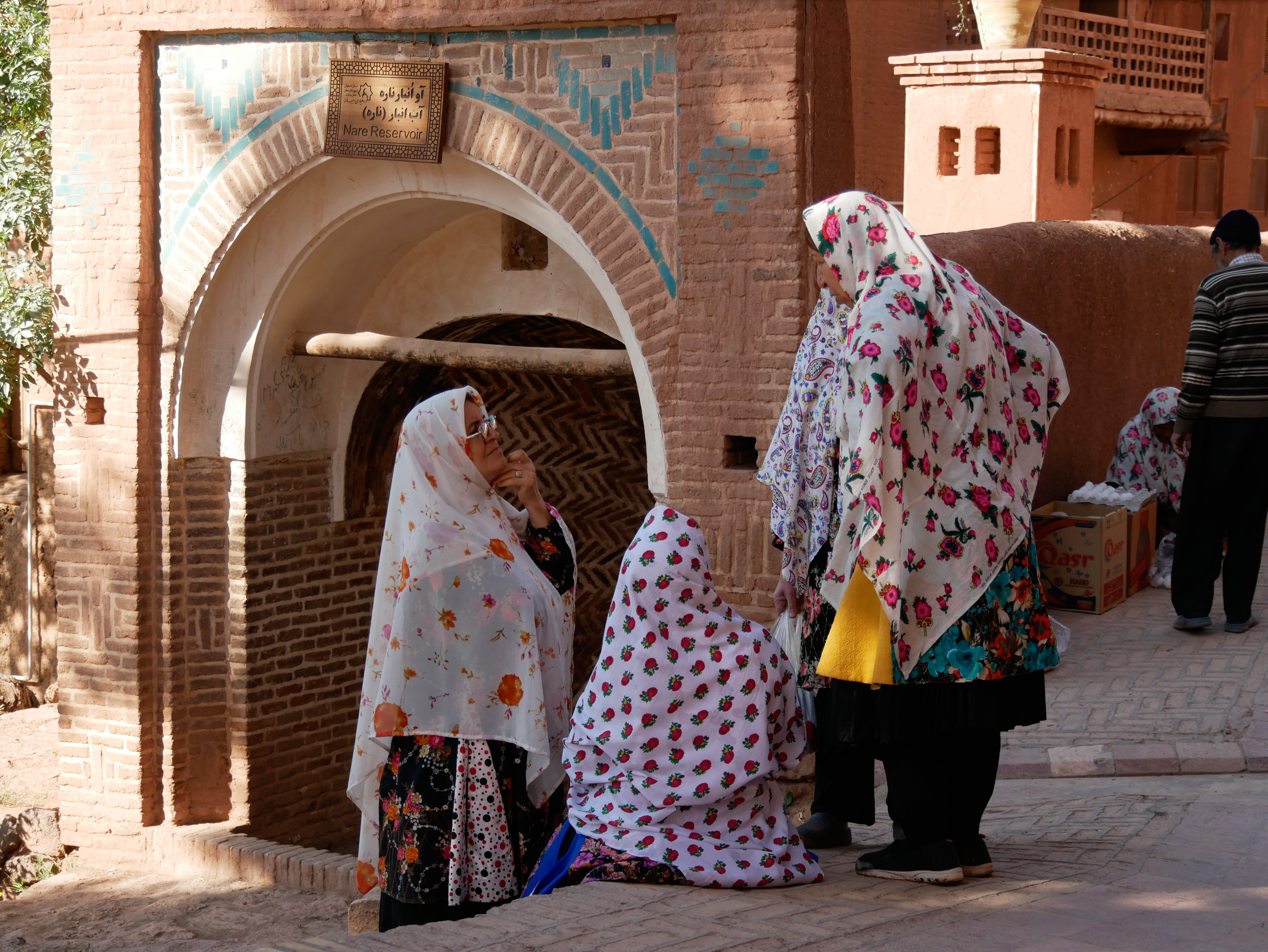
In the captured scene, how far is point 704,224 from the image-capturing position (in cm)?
606

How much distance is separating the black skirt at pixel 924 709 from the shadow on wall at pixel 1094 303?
362 centimetres

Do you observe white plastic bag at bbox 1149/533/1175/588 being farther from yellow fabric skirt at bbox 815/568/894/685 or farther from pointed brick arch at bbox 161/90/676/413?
yellow fabric skirt at bbox 815/568/894/685

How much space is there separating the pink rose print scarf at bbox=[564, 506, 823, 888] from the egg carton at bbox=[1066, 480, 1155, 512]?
13.4 feet

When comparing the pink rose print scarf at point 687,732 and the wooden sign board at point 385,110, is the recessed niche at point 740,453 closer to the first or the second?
the wooden sign board at point 385,110

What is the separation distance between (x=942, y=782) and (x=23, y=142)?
24.6 ft

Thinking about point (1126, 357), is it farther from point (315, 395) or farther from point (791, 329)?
point (315, 395)

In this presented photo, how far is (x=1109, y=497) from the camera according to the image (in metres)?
7.30

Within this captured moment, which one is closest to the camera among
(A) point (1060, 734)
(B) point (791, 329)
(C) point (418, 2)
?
(A) point (1060, 734)

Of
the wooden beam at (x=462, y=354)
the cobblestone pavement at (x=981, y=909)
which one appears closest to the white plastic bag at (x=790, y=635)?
the cobblestone pavement at (x=981, y=909)

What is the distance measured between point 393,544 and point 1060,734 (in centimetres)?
280

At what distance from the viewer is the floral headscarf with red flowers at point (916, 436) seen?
3.24m

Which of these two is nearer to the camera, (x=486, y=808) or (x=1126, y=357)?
(x=486, y=808)

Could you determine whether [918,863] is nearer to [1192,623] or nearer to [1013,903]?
[1013,903]

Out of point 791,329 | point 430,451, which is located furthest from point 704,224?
point 430,451
